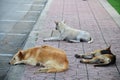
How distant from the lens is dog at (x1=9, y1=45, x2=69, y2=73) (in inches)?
339

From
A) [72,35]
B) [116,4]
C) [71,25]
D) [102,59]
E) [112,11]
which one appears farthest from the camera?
[116,4]

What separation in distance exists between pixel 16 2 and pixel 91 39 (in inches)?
461

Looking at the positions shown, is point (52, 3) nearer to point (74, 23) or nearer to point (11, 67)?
point (74, 23)

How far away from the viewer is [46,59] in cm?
878

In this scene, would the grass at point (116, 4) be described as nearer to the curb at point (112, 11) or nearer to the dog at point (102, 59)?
the curb at point (112, 11)

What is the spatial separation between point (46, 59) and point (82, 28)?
5.28m

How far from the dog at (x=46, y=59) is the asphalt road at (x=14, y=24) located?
0.55 meters

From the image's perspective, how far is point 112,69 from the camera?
895 cm

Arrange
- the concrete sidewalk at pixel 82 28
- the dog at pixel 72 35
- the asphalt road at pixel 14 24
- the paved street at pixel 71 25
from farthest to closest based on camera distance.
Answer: the dog at pixel 72 35, the asphalt road at pixel 14 24, the paved street at pixel 71 25, the concrete sidewalk at pixel 82 28

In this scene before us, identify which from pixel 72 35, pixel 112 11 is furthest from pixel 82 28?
pixel 112 11

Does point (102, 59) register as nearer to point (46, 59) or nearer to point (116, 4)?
point (46, 59)

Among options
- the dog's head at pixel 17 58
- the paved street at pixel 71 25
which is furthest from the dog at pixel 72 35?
the dog's head at pixel 17 58

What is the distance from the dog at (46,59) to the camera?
8602 millimetres

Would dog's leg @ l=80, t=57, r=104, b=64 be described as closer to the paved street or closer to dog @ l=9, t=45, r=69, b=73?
the paved street
